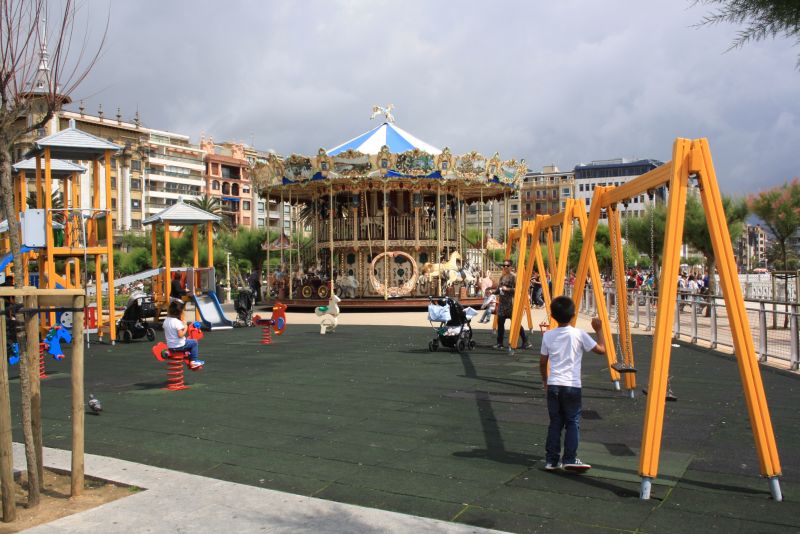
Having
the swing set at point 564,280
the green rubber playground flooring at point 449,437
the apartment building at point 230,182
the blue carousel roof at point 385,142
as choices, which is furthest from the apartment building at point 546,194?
the green rubber playground flooring at point 449,437

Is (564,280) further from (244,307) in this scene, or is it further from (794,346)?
(244,307)

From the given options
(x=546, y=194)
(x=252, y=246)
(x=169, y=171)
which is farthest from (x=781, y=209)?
(x=546, y=194)

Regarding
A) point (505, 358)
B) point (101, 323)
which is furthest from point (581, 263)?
point (101, 323)

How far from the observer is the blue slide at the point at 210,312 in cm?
2162

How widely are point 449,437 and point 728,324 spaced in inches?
334

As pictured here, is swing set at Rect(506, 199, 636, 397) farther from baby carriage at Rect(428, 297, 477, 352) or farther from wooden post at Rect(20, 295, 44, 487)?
wooden post at Rect(20, 295, 44, 487)

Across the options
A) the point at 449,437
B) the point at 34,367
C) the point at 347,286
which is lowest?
the point at 449,437

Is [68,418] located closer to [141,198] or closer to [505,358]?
[505,358]

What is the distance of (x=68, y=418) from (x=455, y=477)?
5.21 metres

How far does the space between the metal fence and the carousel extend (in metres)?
11.5

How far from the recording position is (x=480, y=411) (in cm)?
866

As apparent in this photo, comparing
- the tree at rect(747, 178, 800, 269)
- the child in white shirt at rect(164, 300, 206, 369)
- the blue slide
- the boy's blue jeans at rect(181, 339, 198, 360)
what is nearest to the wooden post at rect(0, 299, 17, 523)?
the child in white shirt at rect(164, 300, 206, 369)

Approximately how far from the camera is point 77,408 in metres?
5.73

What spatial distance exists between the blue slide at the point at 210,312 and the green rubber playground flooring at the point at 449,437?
8.37 meters
